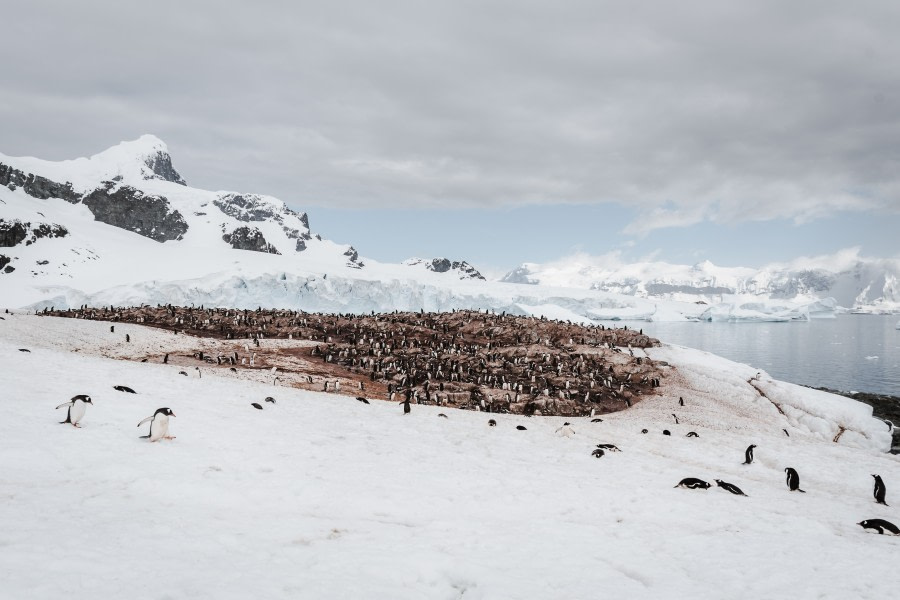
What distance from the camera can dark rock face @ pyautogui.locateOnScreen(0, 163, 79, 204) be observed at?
121m

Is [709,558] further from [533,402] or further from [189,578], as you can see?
[533,402]

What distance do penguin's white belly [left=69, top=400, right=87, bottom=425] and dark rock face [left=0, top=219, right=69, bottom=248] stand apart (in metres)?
111

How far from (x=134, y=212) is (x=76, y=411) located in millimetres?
150633

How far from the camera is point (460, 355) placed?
1428 inches

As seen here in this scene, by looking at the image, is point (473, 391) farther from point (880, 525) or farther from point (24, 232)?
point (24, 232)

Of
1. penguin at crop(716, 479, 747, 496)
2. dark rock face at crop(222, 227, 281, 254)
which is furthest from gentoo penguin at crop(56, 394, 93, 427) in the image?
dark rock face at crop(222, 227, 281, 254)

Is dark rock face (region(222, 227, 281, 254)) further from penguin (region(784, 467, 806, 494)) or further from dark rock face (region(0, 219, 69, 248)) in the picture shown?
penguin (region(784, 467, 806, 494))

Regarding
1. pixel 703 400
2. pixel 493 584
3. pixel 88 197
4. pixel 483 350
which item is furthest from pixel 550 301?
pixel 88 197

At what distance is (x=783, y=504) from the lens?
11914 mm

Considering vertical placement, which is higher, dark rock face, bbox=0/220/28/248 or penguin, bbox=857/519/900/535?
dark rock face, bbox=0/220/28/248

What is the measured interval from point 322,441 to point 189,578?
8.04 m

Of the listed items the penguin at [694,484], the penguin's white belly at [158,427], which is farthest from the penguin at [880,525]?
the penguin's white belly at [158,427]

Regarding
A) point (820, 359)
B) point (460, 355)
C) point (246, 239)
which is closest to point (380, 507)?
point (460, 355)

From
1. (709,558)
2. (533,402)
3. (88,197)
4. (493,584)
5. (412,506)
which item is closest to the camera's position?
(493,584)
